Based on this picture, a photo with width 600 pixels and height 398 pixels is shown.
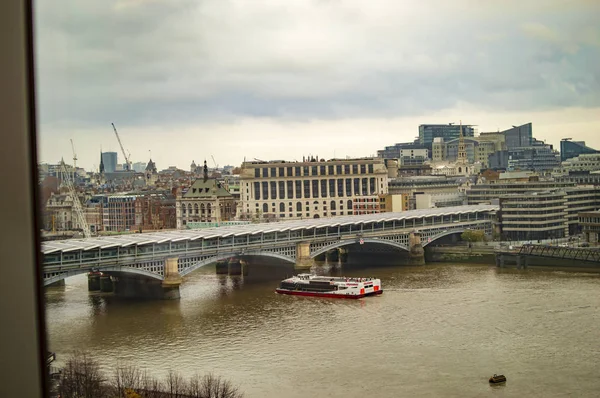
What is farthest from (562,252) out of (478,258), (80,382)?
(80,382)

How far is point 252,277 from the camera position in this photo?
8.14 m

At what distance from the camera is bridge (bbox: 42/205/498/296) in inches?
257

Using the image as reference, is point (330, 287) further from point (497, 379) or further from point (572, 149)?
point (572, 149)

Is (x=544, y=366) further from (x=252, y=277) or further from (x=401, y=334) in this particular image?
(x=252, y=277)

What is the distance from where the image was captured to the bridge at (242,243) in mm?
6531

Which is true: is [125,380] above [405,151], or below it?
below

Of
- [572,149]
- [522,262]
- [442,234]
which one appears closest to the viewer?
[522,262]

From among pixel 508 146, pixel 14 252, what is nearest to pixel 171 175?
pixel 508 146

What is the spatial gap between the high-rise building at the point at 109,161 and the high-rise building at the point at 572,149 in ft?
23.1

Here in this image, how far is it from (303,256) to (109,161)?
6.67 m

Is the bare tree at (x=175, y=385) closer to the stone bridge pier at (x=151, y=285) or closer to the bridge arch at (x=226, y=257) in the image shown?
the stone bridge pier at (x=151, y=285)

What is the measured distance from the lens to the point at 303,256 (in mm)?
8234

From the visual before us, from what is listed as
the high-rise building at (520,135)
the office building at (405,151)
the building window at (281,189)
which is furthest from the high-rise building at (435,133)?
the building window at (281,189)

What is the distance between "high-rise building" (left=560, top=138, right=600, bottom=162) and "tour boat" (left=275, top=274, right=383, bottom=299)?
2.65 metres
